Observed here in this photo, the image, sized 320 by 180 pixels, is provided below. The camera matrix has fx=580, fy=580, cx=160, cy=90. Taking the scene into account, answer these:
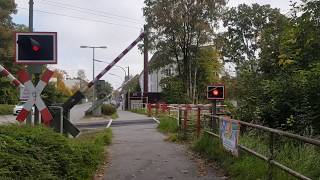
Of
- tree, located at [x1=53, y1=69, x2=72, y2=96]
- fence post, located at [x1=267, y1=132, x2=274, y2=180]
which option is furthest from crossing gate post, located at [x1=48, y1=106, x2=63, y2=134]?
tree, located at [x1=53, y1=69, x2=72, y2=96]

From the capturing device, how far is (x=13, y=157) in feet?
24.6

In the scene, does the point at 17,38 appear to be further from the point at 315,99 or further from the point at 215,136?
the point at 315,99

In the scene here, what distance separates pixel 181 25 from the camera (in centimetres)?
5722

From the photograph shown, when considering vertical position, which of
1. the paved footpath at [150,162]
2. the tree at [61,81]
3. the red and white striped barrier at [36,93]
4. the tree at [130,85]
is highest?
the tree at [61,81]

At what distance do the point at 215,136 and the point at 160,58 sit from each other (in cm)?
4766

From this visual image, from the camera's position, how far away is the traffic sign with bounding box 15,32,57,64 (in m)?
10.1

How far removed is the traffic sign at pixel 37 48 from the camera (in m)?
10.1

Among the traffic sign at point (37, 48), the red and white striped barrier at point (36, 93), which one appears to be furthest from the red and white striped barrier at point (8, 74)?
the traffic sign at point (37, 48)

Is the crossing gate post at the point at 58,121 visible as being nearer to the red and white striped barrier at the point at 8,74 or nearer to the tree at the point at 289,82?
the red and white striped barrier at the point at 8,74

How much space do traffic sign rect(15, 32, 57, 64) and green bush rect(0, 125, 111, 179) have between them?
3.92 feet

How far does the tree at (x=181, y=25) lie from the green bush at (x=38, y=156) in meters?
45.9

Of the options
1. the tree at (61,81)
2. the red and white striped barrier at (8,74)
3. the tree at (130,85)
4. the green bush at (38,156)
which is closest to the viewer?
the green bush at (38,156)

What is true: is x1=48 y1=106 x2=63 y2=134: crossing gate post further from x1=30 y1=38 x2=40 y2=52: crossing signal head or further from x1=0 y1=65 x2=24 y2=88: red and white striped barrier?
x1=30 y1=38 x2=40 y2=52: crossing signal head

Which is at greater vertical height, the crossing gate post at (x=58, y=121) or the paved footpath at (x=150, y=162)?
the crossing gate post at (x=58, y=121)
